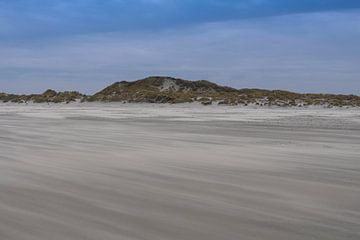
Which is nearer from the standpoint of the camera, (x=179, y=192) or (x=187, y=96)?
(x=179, y=192)

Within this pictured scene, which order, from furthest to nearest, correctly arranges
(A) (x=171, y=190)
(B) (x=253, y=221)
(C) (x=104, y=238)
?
(A) (x=171, y=190) < (B) (x=253, y=221) < (C) (x=104, y=238)

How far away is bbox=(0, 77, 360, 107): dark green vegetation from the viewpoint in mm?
37312

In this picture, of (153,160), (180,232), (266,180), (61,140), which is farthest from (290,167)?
(61,140)

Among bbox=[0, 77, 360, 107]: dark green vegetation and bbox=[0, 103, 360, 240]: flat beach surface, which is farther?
bbox=[0, 77, 360, 107]: dark green vegetation

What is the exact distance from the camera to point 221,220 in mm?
4125

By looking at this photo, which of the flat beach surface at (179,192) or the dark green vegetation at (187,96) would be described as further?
the dark green vegetation at (187,96)

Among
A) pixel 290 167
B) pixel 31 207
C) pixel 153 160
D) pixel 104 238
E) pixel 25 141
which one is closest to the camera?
pixel 104 238

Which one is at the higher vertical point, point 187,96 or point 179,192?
point 187,96

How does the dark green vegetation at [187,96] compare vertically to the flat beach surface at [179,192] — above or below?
above

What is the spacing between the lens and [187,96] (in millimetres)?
41219

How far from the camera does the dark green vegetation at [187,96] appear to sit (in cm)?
3731

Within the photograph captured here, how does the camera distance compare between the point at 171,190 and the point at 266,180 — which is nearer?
the point at 171,190

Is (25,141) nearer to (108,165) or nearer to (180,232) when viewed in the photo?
(108,165)

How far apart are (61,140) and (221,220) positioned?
7320 mm
